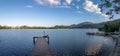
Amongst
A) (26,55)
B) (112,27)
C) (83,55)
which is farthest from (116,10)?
(112,27)

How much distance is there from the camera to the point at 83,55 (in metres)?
34.3

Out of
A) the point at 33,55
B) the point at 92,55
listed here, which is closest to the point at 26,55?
the point at 33,55

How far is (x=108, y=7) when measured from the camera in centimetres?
2288

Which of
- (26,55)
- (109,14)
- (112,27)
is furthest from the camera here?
(112,27)

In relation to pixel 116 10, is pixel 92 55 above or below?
below

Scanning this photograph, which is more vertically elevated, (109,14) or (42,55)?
(109,14)

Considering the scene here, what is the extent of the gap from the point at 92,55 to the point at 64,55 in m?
4.93

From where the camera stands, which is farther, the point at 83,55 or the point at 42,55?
the point at 83,55

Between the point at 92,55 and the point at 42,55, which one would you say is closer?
the point at 42,55

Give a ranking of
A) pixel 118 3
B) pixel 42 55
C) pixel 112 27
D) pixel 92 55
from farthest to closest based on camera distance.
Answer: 1. pixel 112 27
2. pixel 92 55
3. pixel 42 55
4. pixel 118 3

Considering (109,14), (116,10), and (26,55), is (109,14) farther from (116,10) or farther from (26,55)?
(26,55)

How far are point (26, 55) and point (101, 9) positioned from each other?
63.5 feet

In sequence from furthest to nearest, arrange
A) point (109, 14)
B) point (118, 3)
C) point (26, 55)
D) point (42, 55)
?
point (26, 55) → point (42, 55) → point (109, 14) → point (118, 3)

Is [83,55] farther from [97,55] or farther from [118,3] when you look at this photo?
[118,3]
